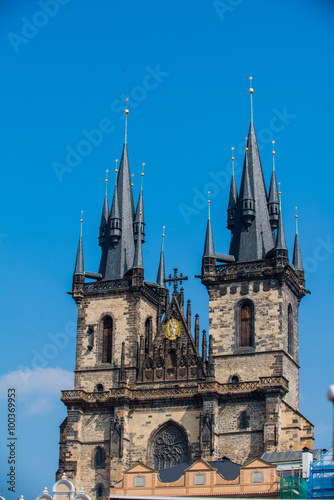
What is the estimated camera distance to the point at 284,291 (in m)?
71.6

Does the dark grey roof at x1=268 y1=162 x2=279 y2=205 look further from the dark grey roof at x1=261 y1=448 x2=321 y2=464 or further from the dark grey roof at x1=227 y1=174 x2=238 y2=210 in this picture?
the dark grey roof at x1=261 y1=448 x2=321 y2=464

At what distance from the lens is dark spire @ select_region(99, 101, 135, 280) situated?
249 ft

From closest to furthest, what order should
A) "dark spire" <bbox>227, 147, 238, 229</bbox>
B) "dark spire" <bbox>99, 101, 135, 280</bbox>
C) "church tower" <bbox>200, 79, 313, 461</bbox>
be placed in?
"church tower" <bbox>200, 79, 313, 461</bbox>, "dark spire" <bbox>227, 147, 238, 229</bbox>, "dark spire" <bbox>99, 101, 135, 280</bbox>

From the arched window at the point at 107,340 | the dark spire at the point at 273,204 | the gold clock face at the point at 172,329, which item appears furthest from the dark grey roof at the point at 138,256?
the dark spire at the point at 273,204

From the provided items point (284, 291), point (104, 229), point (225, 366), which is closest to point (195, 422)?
point (225, 366)

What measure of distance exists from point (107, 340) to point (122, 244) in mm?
6097

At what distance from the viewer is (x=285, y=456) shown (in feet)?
211

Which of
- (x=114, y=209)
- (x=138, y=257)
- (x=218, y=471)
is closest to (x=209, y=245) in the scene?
(x=138, y=257)

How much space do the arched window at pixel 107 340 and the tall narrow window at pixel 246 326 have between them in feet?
26.0

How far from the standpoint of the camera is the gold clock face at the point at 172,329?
7281 centimetres

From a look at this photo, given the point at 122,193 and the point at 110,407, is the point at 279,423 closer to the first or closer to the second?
the point at 110,407

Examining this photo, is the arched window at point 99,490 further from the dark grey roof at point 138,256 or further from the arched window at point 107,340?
the dark grey roof at point 138,256

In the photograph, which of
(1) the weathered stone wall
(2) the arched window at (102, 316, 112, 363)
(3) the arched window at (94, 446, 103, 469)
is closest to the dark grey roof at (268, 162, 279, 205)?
(1) the weathered stone wall

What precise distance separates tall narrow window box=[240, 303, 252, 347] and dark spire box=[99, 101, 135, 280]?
25.9 ft
